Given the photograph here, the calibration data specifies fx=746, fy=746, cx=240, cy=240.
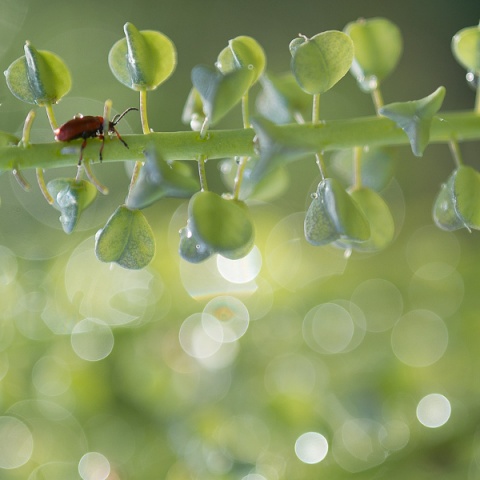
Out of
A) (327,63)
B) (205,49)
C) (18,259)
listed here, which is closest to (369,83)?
(327,63)

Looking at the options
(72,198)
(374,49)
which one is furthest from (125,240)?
(374,49)

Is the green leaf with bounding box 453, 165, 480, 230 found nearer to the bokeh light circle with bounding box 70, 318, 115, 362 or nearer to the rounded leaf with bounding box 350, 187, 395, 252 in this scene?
the rounded leaf with bounding box 350, 187, 395, 252

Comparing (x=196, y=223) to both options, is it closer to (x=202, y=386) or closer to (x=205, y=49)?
(x=202, y=386)

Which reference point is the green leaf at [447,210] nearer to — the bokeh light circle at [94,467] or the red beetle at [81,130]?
the red beetle at [81,130]

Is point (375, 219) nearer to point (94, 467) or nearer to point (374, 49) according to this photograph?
point (374, 49)

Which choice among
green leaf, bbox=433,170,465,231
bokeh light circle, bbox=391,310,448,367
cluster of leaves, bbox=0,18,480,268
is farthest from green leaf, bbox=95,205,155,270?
bokeh light circle, bbox=391,310,448,367

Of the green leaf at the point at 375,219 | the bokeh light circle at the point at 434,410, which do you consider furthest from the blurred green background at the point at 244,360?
the green leaf at the point at 375,219
